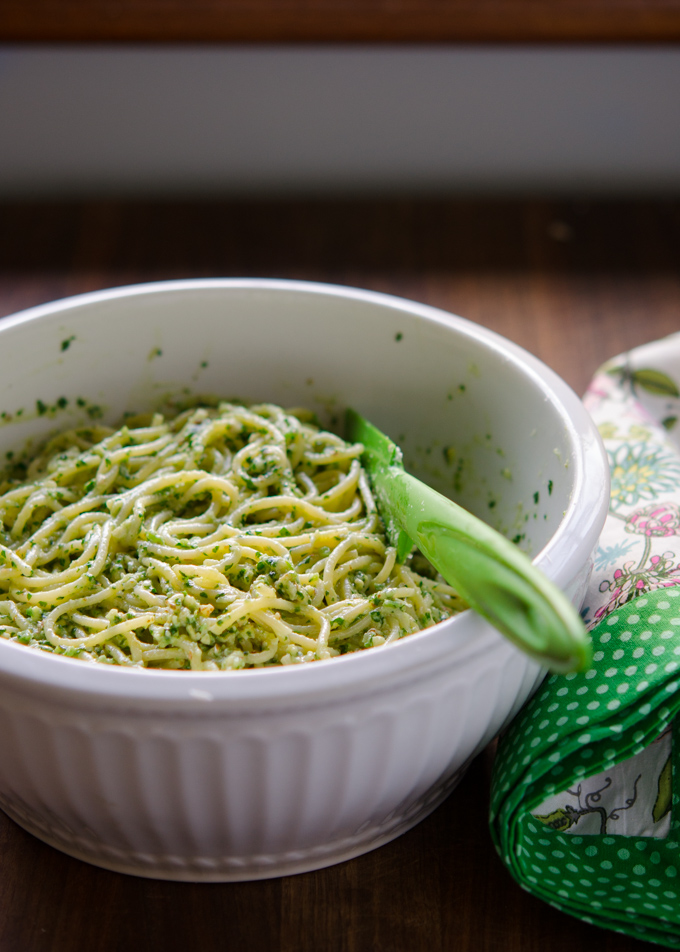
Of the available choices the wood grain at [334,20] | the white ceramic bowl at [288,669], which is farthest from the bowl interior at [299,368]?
the wood grain at [334,20]

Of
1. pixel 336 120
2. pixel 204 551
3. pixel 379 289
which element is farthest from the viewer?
A: pixel 336 120

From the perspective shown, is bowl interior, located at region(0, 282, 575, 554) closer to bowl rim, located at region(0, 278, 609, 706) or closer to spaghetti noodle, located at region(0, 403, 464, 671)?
spaghetti noodle, located at region(0, 403, 464, 671)

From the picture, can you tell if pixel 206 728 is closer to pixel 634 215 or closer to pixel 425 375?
pixel 425 375

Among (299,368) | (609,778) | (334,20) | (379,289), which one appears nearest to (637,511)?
(609,778)

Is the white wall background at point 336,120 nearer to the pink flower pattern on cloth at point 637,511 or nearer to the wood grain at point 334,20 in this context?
the wood grain at point 334,20

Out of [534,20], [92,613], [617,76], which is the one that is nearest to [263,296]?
[92,613]

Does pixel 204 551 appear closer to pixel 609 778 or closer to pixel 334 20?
pixel 609 778

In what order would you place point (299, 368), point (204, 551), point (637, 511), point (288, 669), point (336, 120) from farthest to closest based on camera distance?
point (336, 120) < point (299, 368) < point (637, 511) < point (204, 551) < point (288, 669)
